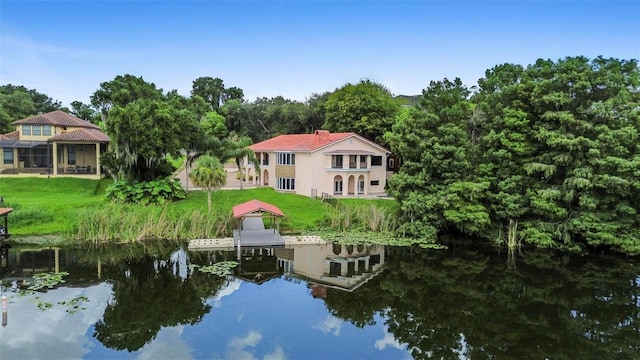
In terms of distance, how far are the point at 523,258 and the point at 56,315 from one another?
23.1 m

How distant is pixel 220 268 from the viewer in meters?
21.2

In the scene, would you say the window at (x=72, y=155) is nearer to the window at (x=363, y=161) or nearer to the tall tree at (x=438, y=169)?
the window at (x=363, y=161)

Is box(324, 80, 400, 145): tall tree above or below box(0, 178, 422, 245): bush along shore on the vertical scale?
above

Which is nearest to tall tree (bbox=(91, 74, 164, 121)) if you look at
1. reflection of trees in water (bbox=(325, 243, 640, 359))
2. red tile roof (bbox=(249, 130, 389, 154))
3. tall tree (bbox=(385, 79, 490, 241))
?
red tile roof (bbox=(249, 130, 389, 154))

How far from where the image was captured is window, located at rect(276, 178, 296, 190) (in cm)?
3934

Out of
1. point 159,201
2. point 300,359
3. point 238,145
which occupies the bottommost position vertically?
point 300,359

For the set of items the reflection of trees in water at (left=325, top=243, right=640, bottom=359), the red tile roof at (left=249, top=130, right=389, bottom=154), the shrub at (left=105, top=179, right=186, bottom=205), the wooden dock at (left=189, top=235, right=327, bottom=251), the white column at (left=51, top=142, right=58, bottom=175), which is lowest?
the reflection of trees in water at (left=325, top=243, right=640, bottom=359)

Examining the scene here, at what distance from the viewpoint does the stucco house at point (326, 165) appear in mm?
37250

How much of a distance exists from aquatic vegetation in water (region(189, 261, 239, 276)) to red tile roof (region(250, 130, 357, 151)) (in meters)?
16.9

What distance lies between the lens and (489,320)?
1608 cm

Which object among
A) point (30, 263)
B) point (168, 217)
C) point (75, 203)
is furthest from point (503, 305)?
point (75, 203)

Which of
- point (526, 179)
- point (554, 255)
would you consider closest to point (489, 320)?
point (554, 255)

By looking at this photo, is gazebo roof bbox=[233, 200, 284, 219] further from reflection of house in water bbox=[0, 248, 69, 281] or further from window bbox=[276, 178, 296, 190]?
window bbox=[276, 178, 296, 190]

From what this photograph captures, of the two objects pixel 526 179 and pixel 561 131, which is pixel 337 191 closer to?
pixel 526 179
